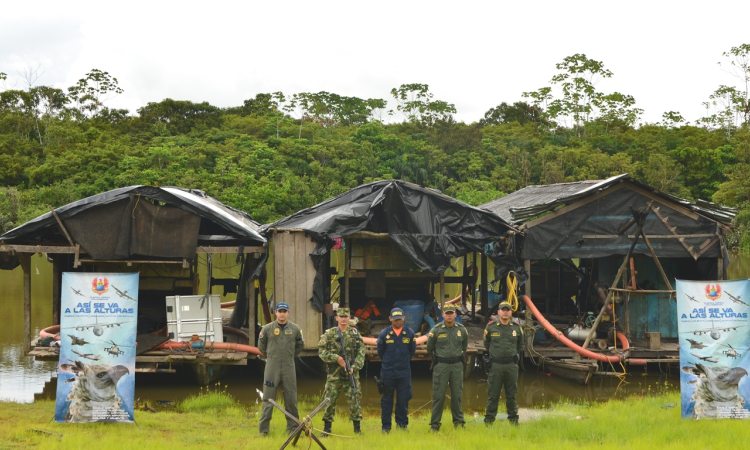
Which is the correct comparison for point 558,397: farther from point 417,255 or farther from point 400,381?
point 400,381

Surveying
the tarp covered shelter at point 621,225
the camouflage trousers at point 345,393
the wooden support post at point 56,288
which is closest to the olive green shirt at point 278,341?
Result: the camouflage trousers at point 345,393

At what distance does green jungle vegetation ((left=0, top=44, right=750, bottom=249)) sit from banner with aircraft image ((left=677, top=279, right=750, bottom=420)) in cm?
2741

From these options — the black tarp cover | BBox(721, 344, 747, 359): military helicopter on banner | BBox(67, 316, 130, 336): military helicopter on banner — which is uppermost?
the black tarp cover

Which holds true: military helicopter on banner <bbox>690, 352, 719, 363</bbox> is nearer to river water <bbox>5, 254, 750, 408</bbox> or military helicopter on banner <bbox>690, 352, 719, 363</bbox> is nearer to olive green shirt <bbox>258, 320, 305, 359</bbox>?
river water <bbox>5, 254, 750, 408</bbox>

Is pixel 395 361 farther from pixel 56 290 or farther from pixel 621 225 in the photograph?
pixel 56 290

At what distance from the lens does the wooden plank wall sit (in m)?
13.5

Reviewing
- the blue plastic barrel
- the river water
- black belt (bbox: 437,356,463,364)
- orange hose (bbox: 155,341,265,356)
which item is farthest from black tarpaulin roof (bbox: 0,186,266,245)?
black belt (bbox: 437,356,463,364)

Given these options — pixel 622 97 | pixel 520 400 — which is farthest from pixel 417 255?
pixel 622 97

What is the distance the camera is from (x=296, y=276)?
13500 millimetres

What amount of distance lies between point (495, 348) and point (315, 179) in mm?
34940

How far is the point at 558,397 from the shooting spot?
522 inches

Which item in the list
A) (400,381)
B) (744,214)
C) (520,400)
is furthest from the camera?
(744,214)

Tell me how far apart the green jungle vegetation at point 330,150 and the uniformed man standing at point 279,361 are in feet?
97.0

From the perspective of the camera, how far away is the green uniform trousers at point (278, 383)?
8867 mm
